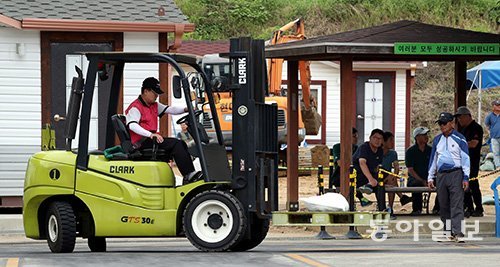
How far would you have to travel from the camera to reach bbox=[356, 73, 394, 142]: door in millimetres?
37406

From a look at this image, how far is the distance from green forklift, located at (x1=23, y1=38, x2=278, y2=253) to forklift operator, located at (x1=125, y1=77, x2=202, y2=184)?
0.10 meters

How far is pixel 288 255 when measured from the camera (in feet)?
44.1

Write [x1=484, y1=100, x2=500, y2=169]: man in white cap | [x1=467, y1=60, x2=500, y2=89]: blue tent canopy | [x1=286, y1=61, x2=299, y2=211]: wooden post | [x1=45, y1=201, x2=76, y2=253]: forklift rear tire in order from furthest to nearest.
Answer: [x1=467, y1=60, x2=500, y2=89]: blue tent canopy, [x1=484, y1=100, x2=500, y2=169]: man in white cap, [x1=286, y1=61, x2=299, y2=211]: wooden post, [x1=45, y1=201, x2=76, y2=253]: forklift rear tire

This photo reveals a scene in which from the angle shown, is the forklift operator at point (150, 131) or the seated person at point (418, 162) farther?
the seated person at point (418, 162)

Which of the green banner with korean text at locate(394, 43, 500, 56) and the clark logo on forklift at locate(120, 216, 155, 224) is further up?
the green banner with korean text at locate(394, 43, 500, 56)

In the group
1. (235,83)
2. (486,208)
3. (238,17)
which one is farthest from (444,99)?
(235,83)

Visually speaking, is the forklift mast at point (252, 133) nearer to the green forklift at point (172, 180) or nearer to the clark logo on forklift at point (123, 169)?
the green forklift at point (172, 180)

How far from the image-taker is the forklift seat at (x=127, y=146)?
555 inches

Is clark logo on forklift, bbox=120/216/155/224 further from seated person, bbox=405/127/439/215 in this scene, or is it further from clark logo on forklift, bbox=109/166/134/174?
seated person, bbox=405/127/439/215

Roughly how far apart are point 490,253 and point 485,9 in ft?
112

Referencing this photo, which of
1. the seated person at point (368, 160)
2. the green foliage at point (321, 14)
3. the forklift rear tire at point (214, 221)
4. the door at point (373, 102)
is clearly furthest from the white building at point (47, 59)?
the green foliage at point (321, 14)

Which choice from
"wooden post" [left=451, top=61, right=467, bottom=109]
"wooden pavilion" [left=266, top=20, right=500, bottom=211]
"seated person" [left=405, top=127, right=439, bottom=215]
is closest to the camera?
"wooden pavilion" [left=266, top=20, right=500, bottom=211]

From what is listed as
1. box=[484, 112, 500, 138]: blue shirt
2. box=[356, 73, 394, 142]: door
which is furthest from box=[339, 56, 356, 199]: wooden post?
box=[356, 73, 394, 142]: door

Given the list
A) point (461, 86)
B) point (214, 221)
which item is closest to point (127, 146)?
point (214, 221)
